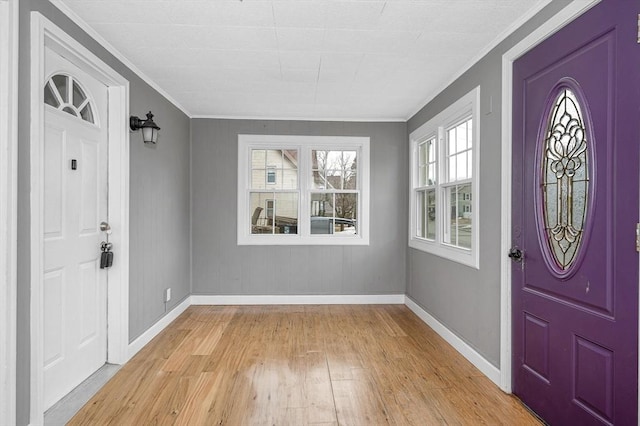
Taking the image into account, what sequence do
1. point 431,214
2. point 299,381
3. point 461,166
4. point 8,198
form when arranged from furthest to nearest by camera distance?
point 431,214, point 461,166, point 299,381, point 8,198

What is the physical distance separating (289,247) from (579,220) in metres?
3.61

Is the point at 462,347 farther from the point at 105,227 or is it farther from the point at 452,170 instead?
the point at 105,227

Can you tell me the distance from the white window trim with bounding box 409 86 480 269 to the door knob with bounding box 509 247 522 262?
53 centimetres

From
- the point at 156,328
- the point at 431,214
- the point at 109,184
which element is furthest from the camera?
the point at 431,214

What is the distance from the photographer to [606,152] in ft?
5.89

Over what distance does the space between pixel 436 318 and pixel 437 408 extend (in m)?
1.62

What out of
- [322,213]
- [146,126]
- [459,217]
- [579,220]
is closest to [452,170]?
[459,217]

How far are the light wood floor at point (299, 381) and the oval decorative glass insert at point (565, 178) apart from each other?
3.75 ft

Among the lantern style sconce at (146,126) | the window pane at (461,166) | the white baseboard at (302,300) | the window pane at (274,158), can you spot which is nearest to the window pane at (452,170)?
the window pane at (461,166)

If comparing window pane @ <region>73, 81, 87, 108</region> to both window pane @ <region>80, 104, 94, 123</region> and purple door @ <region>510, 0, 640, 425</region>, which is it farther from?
purple door @ <region>510, 0, 640, 425</region>

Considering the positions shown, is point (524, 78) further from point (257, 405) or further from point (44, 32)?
point (44, 32)

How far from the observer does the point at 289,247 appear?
5074 millimetres

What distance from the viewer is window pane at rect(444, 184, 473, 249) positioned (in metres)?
3.39

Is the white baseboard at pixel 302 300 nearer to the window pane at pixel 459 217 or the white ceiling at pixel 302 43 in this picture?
the window pane at pixel 459 217
